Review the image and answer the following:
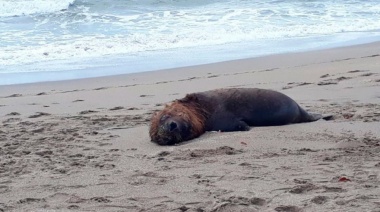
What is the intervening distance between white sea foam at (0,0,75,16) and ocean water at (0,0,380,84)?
0.03 meters

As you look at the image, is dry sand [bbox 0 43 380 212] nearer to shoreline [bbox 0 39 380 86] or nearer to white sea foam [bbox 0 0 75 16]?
shoreline [bbox 0 39 380 86]

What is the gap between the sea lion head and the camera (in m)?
6.14

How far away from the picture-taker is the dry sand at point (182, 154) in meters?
4.29

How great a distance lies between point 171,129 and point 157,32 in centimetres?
977

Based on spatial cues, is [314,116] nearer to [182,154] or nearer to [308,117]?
[308,117]

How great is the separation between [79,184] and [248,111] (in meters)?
2.44

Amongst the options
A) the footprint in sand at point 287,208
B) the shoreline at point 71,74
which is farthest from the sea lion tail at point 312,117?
the shoreline at point 71,74

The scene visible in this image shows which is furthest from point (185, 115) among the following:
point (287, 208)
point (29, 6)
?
point (29, 6)

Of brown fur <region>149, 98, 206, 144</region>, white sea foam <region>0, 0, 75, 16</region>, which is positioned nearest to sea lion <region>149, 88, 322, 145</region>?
brown fur <region>149, 98, 206, 144</region>

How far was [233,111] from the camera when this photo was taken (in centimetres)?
673

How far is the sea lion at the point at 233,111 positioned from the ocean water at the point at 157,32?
14.9 ft

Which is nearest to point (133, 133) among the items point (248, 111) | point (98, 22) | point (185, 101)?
point (185, 101)

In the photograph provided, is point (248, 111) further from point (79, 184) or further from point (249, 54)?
point (249, 54)

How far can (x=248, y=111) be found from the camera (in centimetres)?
678
